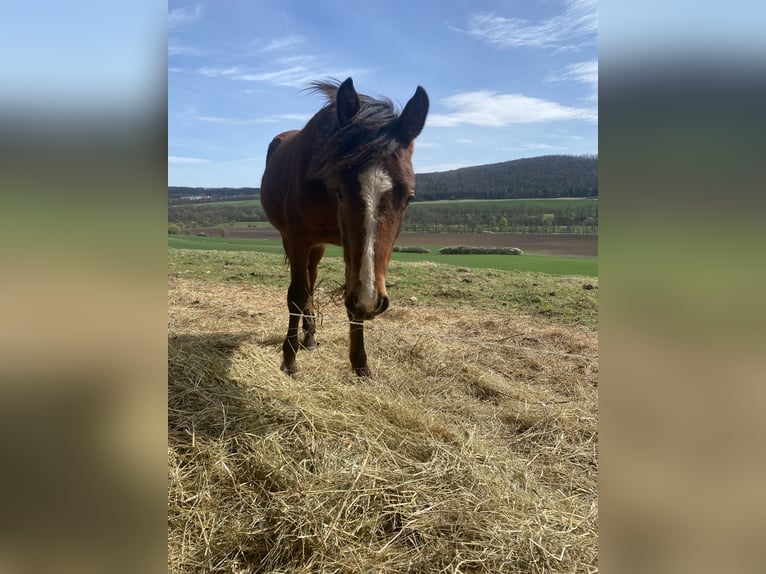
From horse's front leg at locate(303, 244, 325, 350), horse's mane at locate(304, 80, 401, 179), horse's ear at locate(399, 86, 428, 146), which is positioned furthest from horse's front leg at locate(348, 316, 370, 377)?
horse's ear at locate(399, 86, 428, 146)

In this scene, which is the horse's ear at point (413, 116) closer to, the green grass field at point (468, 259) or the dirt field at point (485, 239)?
the dirt field at point (485, 239)

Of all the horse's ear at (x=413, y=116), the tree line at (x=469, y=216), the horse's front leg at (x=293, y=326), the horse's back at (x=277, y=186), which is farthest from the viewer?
the tree line at (x=469, y=216)

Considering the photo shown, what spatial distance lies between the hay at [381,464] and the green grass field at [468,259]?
130 inches

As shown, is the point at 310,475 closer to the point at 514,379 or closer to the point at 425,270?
the point at 514,379

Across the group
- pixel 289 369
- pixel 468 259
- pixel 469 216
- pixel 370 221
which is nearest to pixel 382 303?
pixel 370 221

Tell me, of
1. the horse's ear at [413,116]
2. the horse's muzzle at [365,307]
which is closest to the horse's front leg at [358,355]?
the horse's muzzle at [365,307]

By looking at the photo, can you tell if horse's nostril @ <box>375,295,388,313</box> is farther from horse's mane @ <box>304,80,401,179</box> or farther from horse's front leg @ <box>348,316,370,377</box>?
horse's front leg @ <box>348,316,370,377</box>

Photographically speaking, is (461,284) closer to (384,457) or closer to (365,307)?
(365,307)

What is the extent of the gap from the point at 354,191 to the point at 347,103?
753mm

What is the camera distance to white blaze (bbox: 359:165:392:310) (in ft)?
8.82

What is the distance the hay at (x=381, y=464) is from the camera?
1.71 metres
